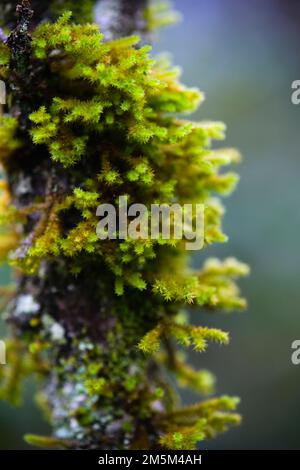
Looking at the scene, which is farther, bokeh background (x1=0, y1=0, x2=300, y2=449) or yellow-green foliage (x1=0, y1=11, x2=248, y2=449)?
bokeh background (x1=0, y1=0, x2=300, y2=449)

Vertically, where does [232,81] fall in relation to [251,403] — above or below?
above

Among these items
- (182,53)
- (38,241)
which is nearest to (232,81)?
(182,53)

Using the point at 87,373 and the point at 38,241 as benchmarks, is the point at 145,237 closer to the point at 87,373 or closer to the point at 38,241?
the point at 38,241

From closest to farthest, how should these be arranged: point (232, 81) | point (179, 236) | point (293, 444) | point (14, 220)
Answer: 1. point (179, 236)
2. point (14, 220)
3. point (293, 444)
4. point (232, 81)

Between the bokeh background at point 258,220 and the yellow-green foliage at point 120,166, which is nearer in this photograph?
the yellow-green foliage at point 120,166

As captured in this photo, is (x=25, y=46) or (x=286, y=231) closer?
(x=25, y=46)

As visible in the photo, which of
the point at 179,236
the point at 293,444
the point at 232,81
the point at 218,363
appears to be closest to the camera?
the point at 179,236
